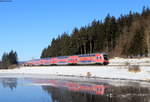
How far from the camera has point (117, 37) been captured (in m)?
89.6

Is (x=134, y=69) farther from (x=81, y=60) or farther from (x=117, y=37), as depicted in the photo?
(x=117, y=37)

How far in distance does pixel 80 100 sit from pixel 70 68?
42941mm

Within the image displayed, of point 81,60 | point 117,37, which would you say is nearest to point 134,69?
point 81,60

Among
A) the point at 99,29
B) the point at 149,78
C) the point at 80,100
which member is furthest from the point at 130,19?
the point at 80,100

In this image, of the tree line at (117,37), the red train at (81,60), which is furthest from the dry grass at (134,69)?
the tree line at (117,37)

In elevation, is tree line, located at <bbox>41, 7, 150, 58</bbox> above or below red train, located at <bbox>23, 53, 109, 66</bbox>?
above

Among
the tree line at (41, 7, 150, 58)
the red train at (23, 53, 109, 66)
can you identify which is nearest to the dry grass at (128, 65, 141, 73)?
the red train at (23, 53, 109, 66)

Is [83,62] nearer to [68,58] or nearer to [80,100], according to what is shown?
[68,58]

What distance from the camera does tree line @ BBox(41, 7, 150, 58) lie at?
70312 mm

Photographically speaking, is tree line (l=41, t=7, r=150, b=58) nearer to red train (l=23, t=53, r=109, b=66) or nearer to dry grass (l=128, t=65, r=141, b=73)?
red train (l=23, t=53, r=109, b=66)

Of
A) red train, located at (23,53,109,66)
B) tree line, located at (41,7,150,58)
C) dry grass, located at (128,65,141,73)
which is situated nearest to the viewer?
dry grass, located at (128,65,141,73)

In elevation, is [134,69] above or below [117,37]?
below

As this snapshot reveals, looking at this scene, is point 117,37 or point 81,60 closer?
point 81,60

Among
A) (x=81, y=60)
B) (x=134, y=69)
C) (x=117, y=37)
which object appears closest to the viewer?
(x=134, y=69)
